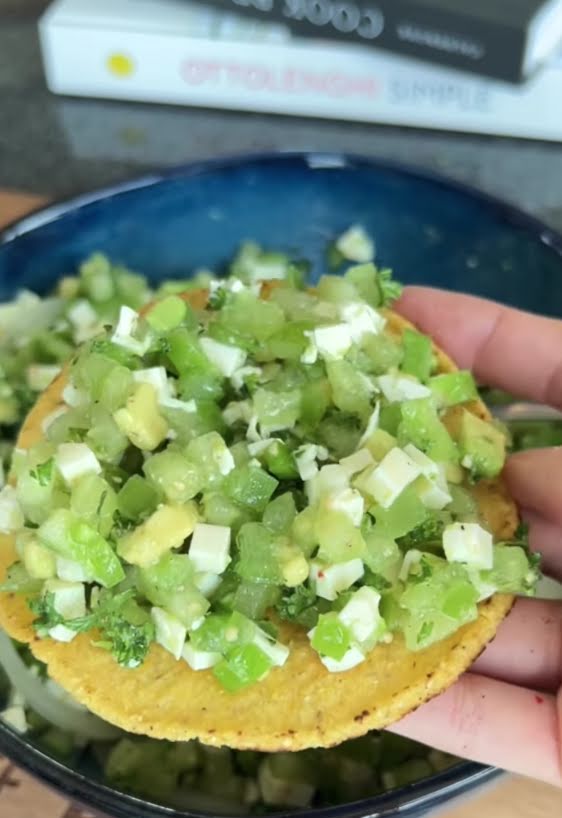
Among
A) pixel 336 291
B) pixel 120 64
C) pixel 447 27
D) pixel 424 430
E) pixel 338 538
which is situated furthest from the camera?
Answer: pixel 120 64

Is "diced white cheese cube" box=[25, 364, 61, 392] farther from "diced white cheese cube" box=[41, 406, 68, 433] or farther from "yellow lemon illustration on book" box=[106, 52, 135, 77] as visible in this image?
"yellow lemon illustration on book" box=[106, 52, 135, 77]

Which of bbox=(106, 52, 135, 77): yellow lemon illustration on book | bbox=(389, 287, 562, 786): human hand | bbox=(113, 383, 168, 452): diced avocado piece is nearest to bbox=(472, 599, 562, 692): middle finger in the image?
bbox=(389, 287, 562, 786): human hand

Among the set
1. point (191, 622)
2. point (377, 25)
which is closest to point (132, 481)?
point (191, 622)

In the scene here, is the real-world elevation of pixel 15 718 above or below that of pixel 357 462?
below

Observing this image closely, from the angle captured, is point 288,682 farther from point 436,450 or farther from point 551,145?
point 551,145

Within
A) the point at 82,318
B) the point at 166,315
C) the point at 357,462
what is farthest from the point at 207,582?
the point at 82,318

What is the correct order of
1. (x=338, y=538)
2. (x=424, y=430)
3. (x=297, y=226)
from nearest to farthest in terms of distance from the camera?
(x=338, y=538) → (x=424, y=430) → (x=297, y=226)

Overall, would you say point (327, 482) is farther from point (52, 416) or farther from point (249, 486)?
point (52, 416)

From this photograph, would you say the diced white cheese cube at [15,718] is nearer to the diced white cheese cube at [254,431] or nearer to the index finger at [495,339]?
the diced white cheese cube at [254,431]
